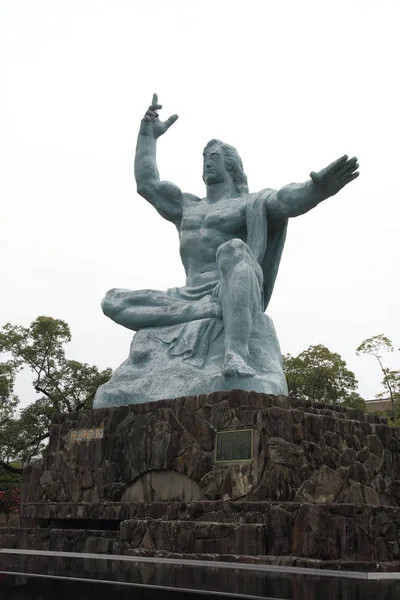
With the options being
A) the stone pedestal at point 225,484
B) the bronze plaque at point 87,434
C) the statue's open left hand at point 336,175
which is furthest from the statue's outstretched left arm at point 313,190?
the bronze plaque at point 87,434

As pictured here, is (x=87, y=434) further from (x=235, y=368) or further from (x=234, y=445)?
(x=234, y=445)

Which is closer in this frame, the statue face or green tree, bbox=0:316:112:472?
the statue face

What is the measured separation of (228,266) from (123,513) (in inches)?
93.3

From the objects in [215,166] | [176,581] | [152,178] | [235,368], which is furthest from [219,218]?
[176,581]

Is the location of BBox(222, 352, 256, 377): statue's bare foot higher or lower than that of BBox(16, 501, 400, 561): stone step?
higher

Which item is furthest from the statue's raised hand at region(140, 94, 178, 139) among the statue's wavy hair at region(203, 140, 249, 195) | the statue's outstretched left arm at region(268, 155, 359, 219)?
the statue's outstretched left arm at region(268, 155, 359, 219)

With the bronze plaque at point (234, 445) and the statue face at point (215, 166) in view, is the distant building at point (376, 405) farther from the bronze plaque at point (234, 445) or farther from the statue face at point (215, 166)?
the bronze plaque at point (234, 445)

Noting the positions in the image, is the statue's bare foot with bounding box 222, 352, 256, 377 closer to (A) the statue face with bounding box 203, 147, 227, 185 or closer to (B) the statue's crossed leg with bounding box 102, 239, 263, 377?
(B) the statue's crossed leg with bounding box 102, 239, 263, 377

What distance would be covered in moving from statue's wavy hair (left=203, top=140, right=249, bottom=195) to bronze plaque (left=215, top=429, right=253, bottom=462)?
330 centimetres

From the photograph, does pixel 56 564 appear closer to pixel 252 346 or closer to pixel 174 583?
pixel 174 583

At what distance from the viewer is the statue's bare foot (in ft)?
21.6

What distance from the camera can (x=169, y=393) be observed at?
7.13m

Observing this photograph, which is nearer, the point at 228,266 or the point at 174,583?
the point at 174,583

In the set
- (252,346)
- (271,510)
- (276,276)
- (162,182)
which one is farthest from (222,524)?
(162,182)
